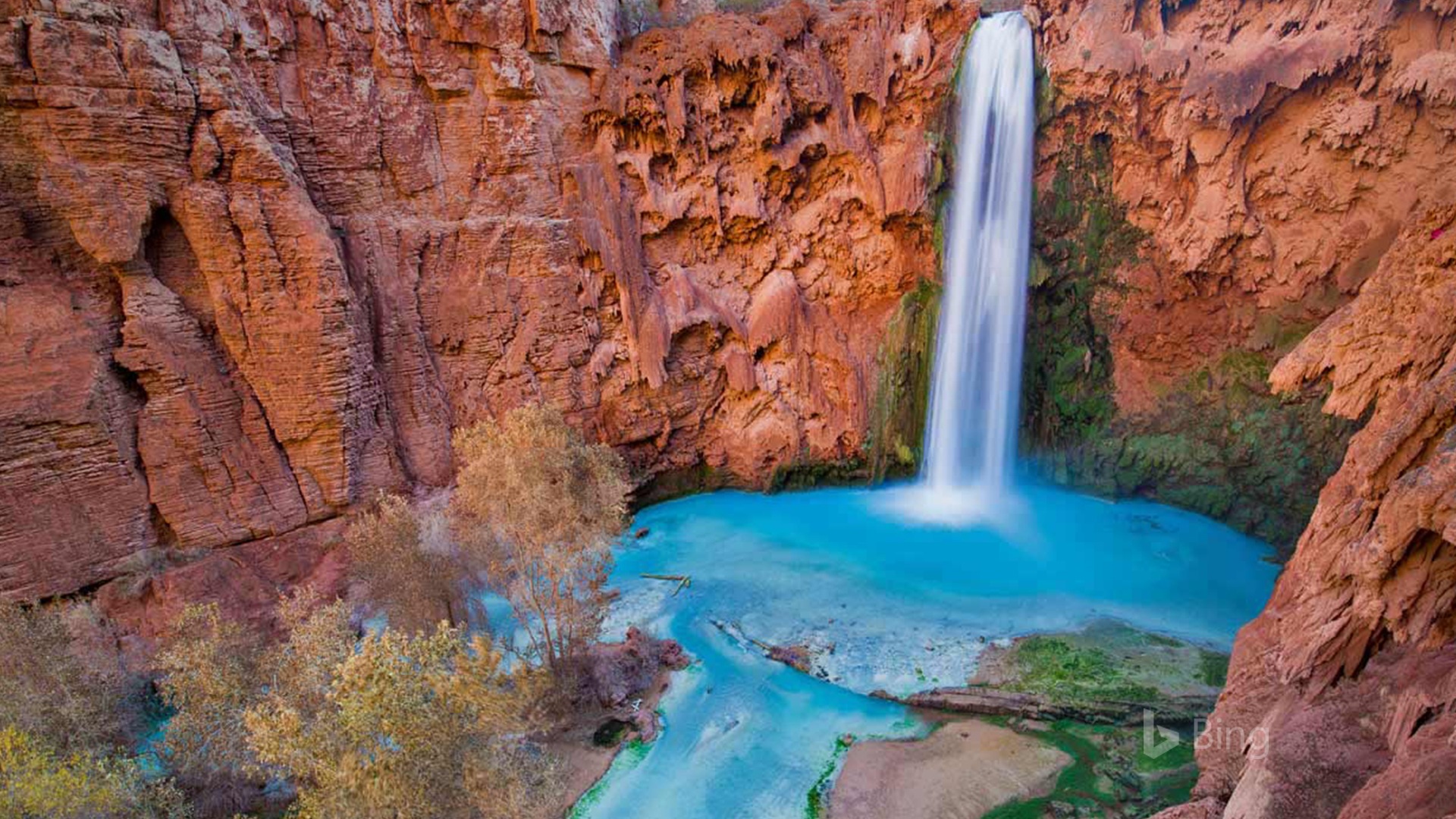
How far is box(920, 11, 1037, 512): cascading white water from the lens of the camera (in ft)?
68.0

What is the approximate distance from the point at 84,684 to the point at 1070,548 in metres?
22.1

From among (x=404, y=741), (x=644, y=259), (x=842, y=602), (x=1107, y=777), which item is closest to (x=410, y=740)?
(x=404, y=741)

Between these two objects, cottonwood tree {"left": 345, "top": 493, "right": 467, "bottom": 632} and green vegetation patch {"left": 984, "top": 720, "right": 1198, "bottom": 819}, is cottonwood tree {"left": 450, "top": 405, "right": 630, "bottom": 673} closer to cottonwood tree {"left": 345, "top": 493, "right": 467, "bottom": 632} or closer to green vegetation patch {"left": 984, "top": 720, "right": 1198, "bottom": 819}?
cottonwood tree {"left": 345, "top": 493, "right": 467, "bottom": 632}

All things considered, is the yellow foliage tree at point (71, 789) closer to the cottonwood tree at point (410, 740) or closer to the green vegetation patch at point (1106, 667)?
the cottonwood tree at point (410, 740)

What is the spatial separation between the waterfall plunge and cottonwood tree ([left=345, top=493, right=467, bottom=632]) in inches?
561

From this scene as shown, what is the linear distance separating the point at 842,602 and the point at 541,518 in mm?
8400

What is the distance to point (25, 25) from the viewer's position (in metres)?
12.9

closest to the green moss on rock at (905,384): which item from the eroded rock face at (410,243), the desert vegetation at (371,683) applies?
the eroded rock face at (410,243)

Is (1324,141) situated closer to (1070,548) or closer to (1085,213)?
(1085,213)

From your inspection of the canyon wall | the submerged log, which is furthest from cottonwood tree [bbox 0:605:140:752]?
the canyon wall

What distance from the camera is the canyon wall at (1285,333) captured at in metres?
7.34

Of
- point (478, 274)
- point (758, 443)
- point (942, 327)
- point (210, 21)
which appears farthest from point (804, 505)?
point (210, 21)

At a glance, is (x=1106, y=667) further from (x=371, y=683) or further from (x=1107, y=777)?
(x=371, y=683)

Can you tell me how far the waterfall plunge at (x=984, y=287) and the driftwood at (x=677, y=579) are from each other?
26.4 feet
